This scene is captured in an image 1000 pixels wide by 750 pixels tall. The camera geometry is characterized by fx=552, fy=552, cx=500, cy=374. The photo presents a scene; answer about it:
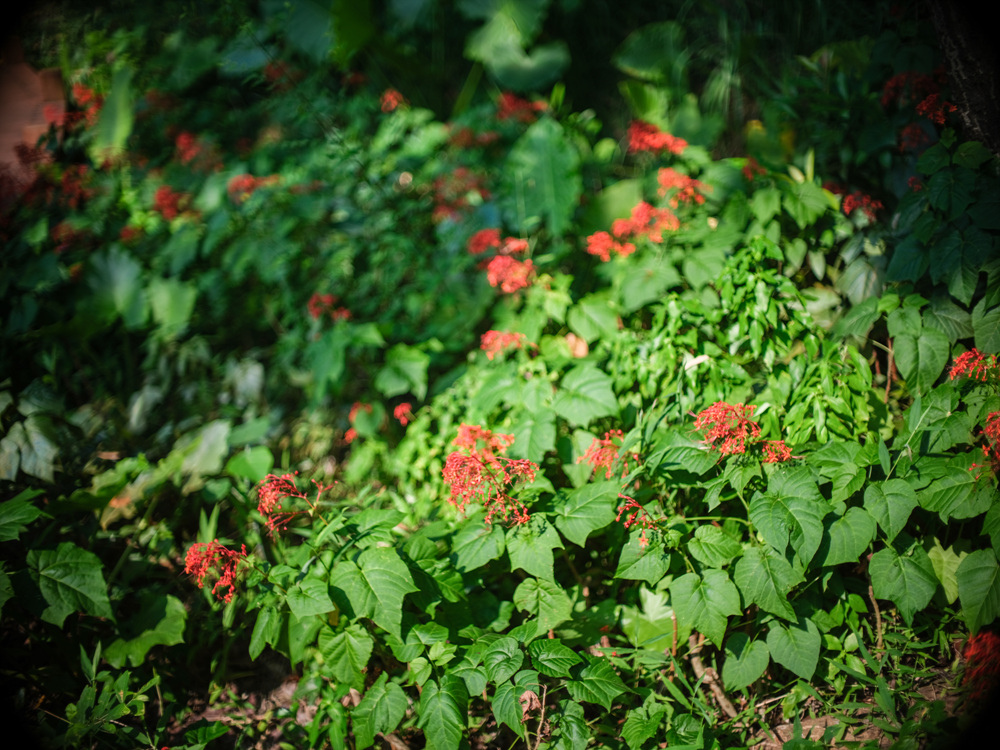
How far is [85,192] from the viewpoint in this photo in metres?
3.37

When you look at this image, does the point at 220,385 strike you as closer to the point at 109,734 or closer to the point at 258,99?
the point at 109,734

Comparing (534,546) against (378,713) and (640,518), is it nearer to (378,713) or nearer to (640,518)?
(640,518)

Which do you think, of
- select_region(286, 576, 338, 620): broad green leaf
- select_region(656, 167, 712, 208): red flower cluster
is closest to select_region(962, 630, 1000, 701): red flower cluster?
select_region(286, 576, 338, 620): broad green leaf

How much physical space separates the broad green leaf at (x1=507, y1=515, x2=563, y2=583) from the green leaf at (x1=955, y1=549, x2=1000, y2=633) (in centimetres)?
101

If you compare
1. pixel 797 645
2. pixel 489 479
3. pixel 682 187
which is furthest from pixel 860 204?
pixel 489 479

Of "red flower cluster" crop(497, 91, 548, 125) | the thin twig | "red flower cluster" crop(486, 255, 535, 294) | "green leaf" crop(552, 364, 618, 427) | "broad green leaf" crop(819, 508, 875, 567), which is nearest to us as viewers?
"broad green leaf" crop(819, 508, 875, 567)

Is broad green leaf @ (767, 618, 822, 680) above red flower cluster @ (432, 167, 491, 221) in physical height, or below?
below

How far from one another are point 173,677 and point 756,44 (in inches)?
159

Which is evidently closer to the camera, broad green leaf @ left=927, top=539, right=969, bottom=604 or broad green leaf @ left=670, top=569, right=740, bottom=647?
broad green leaf @ left=670, top=569, right=740, bottom=647

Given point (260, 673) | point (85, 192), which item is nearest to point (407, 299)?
point (260, 673)

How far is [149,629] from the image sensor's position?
75.5 inches

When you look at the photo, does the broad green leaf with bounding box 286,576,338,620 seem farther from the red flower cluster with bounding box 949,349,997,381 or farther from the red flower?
the red flower cluster with bounding box 949,349,997,381

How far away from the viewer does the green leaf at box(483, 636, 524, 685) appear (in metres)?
1.37

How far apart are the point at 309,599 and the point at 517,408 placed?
934mm
